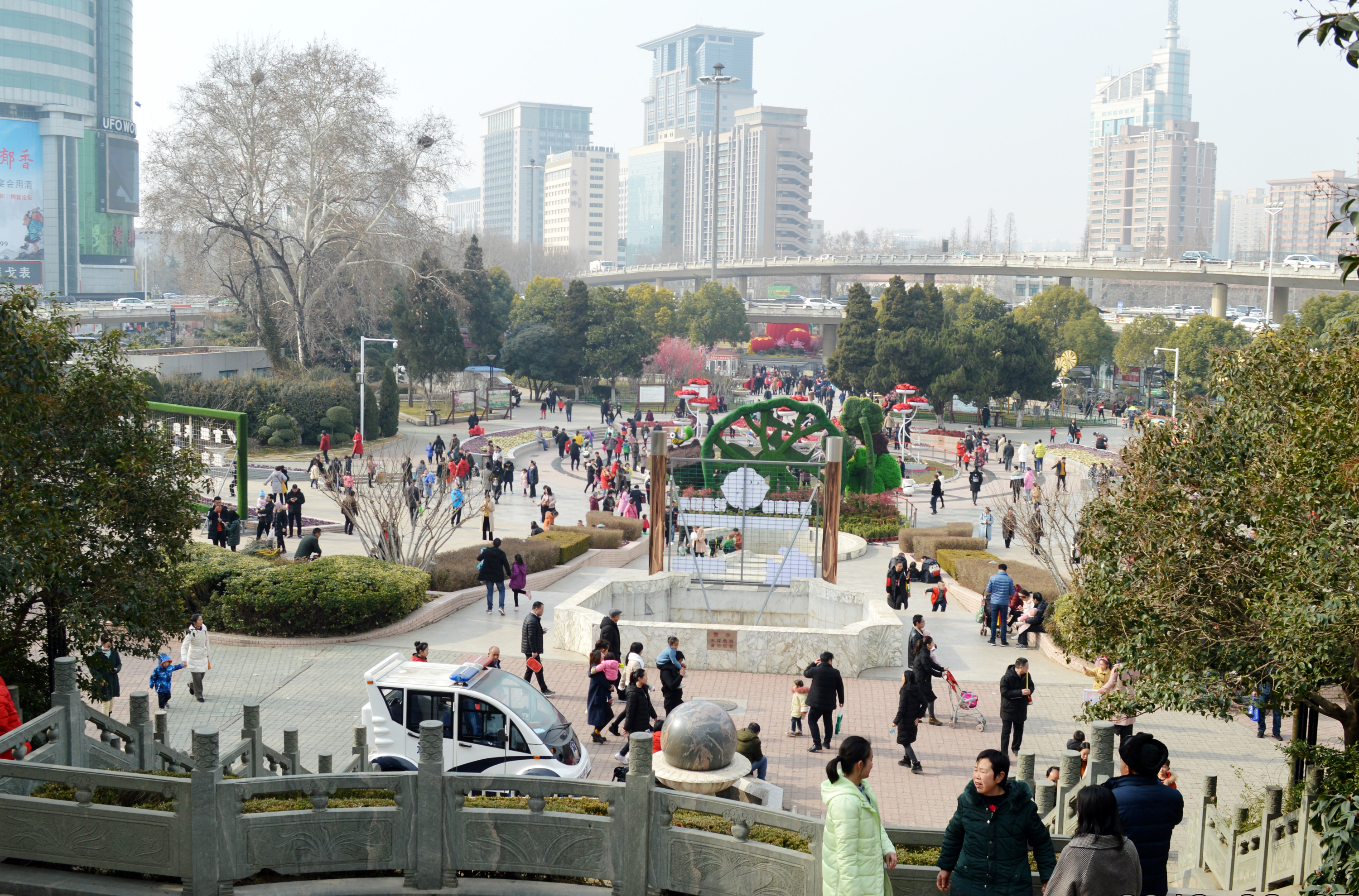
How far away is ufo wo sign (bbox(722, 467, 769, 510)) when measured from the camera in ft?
65.9

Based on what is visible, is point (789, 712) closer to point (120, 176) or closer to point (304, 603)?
point (304, 603)

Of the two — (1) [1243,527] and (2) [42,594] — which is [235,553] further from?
(1) [1243,527]

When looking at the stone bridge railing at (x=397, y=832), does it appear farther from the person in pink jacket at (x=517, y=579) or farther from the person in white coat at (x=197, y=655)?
the person in pink jacket at (x=517, y=579)

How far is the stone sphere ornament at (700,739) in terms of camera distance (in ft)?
26.3

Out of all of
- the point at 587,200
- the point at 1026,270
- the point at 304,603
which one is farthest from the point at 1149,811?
the point at 587,200

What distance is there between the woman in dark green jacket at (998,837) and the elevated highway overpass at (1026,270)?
134 ft

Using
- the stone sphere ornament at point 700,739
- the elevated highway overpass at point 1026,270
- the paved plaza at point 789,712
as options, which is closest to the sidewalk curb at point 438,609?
the paved plaza at point 789,712

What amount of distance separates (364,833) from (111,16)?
131690 millimetres

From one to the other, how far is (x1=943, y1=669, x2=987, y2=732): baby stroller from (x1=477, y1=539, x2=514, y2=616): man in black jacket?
7409 mm

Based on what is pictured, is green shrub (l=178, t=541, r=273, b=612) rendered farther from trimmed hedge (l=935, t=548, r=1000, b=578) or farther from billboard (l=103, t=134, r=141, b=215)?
billboard (l=103, t=134, r=141, b=215)

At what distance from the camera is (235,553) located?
18297mm

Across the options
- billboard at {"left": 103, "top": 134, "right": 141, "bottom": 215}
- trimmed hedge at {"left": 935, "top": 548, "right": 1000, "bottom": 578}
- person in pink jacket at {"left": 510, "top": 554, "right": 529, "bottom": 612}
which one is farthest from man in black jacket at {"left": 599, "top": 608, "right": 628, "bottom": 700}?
billboard at {"left": 103, "top": 134, "right": 141, "bottom": 215}

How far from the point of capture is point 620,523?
26344 mm

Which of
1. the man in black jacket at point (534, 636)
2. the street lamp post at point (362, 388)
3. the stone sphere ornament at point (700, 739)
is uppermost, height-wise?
the street lamp post at point (362, 388)
